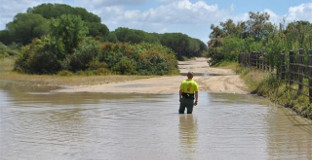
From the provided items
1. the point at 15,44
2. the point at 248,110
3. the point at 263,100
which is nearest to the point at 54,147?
the point at 248,110

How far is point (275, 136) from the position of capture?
11.1m

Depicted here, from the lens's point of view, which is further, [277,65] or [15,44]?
[15,44]

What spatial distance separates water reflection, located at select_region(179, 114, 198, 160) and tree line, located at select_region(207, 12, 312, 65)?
840cm

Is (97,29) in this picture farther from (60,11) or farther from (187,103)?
(187,103)

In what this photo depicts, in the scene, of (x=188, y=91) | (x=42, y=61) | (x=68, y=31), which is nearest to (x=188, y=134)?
(x=188, y=91)

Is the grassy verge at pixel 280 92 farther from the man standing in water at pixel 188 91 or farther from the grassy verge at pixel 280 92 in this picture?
the man standing in water at pixel 188 91

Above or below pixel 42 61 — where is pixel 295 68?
below

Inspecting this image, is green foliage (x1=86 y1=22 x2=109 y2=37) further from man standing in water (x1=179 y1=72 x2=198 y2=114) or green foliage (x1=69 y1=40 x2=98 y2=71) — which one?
man standing in water (x1=179 y1=72 x2=198 y2=114)

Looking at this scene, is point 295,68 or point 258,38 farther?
point 258,38

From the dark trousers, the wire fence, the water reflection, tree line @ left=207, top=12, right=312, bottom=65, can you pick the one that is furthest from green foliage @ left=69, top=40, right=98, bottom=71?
the water reflection

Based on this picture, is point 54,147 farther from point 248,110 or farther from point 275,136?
point 248,110

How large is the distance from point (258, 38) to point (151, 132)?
62.7 meters

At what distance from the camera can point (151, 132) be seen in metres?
11.8

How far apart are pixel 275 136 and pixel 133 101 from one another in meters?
10.1
